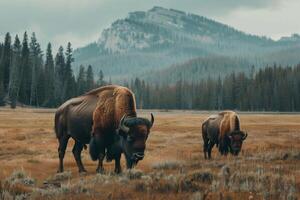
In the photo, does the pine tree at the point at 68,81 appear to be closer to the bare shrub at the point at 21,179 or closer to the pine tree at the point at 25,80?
the pine tree at the point at 25,80

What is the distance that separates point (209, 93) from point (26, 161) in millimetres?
150602

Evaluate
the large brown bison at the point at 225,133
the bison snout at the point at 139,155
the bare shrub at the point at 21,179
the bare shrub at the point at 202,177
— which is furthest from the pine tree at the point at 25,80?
the bare shrub at the point at 202,177

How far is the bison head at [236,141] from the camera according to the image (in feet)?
66.9

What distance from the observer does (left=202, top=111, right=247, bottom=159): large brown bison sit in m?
20.6

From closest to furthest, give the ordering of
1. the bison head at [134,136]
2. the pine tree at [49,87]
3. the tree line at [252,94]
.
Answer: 1. the bison head at [134,136]
2. the pine tree at [49,87]
3. the tree line at [252,94]

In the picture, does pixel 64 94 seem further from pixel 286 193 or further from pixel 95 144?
pixel 286 193

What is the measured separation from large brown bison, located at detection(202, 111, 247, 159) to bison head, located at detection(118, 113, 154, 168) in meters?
9.13

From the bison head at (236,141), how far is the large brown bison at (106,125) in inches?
313

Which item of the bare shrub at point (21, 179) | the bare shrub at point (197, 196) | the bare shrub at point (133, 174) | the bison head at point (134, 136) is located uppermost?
the bison head at point (134, 136)

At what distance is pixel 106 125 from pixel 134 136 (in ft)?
6.55

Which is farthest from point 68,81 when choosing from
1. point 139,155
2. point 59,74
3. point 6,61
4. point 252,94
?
point 139,155

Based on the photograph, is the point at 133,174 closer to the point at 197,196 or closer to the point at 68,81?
the point at 197,196

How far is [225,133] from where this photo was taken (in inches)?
865

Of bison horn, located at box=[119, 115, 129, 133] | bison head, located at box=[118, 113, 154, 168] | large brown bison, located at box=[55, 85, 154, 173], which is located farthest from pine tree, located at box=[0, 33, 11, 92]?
bison head, located at box=[118, 113, 154, 168]
